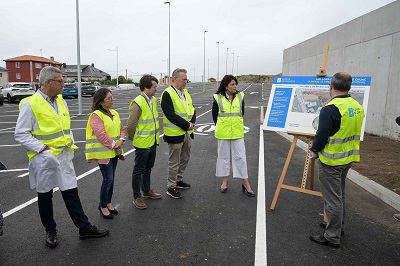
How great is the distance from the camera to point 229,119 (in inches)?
204

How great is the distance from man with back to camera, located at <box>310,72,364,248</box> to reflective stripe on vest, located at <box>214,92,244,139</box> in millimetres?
1699

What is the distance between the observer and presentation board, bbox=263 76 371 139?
4.61m

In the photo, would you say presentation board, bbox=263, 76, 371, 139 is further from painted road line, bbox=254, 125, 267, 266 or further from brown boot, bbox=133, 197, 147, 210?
brown boot, bbox=133, 197, 147, 210

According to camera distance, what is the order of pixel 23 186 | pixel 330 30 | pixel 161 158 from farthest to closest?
pixel 330 30 → pixel 161 158 → pixel 23 186

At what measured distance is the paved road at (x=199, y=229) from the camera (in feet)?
10.9

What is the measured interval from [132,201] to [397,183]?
4.80m

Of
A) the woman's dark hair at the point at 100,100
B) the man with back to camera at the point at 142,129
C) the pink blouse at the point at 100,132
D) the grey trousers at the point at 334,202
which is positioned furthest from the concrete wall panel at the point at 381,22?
the pink blouse at the point at 100,132

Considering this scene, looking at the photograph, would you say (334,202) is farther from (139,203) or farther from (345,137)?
(139,203)

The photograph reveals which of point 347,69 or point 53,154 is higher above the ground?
point 347,69

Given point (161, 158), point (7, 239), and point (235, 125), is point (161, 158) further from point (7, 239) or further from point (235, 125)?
point (7, 239)

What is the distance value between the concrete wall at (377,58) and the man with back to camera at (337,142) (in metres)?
7.51

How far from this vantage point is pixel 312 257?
340 cm

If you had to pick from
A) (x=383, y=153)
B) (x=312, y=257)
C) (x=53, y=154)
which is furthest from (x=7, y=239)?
(x=383, y=153)

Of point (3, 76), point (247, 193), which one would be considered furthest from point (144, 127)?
point (3, 76)
